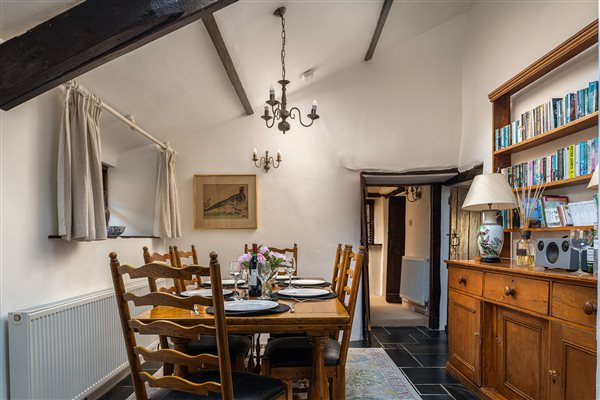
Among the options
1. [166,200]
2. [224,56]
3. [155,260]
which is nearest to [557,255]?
[155,260]

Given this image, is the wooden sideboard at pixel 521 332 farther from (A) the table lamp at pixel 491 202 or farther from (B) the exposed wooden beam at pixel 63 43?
(B) the exposed wooden beam at pixel 63 43

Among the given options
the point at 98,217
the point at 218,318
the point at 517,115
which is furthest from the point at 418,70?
the point at 218,318

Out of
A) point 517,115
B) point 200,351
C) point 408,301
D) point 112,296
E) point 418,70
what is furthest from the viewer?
point 408,301

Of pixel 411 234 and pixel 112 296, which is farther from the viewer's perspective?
pixel 411 234

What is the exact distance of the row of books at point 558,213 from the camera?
7.30 ft

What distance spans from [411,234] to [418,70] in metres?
2.54

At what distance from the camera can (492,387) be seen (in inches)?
99.2

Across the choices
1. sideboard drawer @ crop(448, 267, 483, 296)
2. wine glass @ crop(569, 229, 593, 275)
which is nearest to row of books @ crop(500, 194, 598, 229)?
wine glass @ crop(569, 229, 593, 275)

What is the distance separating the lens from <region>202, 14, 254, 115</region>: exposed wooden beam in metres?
2.39

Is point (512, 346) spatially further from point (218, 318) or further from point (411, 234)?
point (411, 234)

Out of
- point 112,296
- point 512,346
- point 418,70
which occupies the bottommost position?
point 512,346

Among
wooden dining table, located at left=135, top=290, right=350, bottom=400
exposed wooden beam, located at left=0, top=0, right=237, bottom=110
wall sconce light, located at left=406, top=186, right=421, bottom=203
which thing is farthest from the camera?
wall sconce light, located at left=406, top=186, right=421, bottom=203

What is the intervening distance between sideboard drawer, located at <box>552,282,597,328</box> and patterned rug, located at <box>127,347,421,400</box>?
123cm

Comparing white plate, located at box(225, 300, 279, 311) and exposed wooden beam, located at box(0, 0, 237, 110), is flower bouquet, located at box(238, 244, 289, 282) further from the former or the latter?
exposed wooden beam, located at box(0, 0, 237, 110)
